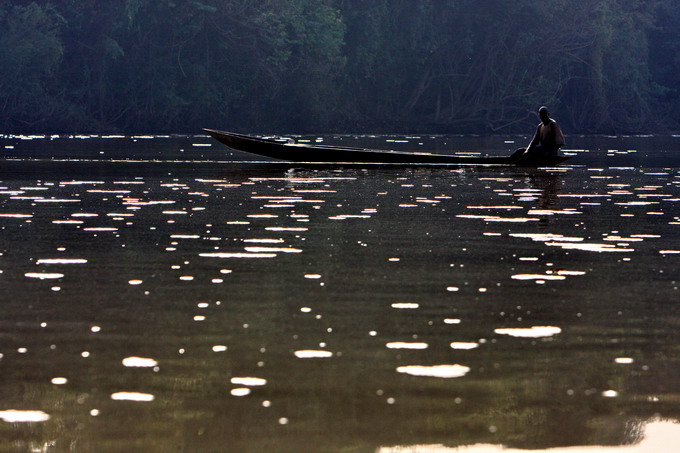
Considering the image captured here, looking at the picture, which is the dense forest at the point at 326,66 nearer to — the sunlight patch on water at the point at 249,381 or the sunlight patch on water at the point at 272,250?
the sunlight patch on water at the point at 272,250

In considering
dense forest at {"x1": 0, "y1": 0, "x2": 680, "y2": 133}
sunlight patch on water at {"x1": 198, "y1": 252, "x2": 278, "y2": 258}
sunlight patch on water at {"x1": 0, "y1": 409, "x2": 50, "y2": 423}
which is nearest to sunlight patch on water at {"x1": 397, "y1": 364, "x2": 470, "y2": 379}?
sunlight patch on water at {"x1": 0, "y1": 409, "x2": 50, "y2": 423}

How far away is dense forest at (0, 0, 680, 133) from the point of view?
2662 inches

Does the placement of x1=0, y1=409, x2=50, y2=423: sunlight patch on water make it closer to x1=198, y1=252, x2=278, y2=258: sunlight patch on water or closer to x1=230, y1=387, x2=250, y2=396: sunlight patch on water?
x1=230, y1=387, x2=250, y2=396: sunlight patch on water

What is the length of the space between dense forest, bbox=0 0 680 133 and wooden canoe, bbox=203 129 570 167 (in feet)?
110

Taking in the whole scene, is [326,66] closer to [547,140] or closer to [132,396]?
[547,140]

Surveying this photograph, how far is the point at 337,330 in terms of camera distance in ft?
28.1

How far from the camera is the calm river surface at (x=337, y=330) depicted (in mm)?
6180

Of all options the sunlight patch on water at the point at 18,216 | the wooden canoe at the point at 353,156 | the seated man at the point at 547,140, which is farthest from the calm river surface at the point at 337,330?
the wooden canoe at the point at 353,156

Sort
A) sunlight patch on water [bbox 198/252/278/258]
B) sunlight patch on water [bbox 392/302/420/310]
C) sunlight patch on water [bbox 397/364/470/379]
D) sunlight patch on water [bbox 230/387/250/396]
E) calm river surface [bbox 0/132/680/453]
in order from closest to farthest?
calm river surface [bbox 0/132/680/453]
sunlight patch on water [bbox 230/387/250/396]
sunlight patch on water [bbox 397/364/470/379]
sunlight patch on water [bbox 392/302/420/310]
sunlight patch on water [bbox 198/252/278/258]

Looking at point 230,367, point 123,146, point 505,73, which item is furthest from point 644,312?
point 505,73

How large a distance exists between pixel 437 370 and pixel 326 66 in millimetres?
68169

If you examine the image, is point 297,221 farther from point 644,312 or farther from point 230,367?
point 230,367

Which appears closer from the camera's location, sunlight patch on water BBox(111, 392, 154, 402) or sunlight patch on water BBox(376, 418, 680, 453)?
sunlight patch on water BBox(376, 418, 680, 453)

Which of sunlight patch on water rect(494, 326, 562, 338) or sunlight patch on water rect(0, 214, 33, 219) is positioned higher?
sunlight patch on water rect(494, 326, 562, 338)
